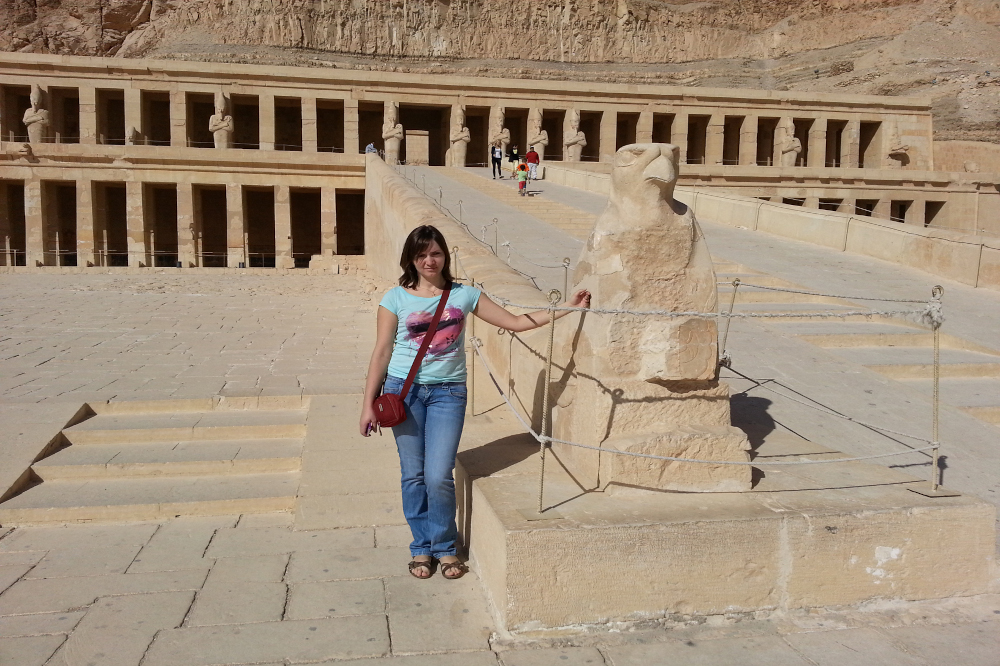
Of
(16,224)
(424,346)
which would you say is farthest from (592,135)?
(424,346)

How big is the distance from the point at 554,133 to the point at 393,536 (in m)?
29.5

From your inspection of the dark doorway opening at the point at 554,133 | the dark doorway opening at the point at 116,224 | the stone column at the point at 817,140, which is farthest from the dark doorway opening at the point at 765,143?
the dark doorway opening at the point at 116,224

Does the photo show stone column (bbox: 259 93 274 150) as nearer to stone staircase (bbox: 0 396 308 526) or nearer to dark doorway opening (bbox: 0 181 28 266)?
dark doorway opening (bbox: 0 181 28 266)

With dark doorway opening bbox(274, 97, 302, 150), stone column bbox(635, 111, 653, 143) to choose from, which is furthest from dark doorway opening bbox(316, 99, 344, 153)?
stone column bbox(635, 111, 653, 143)

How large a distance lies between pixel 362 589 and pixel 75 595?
4.01 feet

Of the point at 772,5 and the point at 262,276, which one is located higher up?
the point at 772,5

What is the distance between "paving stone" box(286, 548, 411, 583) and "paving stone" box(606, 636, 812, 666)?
3.82 ft

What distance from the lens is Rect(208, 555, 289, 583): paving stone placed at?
362cm

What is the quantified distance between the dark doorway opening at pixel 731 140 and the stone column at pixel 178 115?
19.5 metres

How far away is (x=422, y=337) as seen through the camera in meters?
3.56

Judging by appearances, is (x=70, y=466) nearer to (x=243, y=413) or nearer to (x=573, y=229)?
(x=243, y=413)

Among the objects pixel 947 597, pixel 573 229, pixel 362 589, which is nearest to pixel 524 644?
pixel 362 589

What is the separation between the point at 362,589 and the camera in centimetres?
350

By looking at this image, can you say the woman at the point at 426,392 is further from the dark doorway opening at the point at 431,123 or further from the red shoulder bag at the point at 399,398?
the dark doorway opening at the point at 431,123
